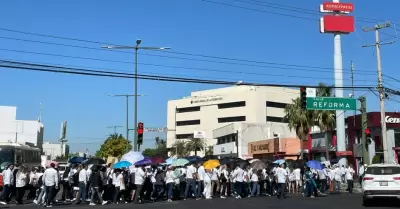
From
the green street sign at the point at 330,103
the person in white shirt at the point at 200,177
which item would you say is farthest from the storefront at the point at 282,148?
the person in white shirt at the point at 200,177

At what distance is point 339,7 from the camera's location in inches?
2142

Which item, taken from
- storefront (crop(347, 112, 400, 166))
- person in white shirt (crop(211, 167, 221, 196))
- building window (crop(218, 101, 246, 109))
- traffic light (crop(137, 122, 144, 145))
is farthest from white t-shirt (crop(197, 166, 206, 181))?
building window (crop(218, 101, 246, 109))

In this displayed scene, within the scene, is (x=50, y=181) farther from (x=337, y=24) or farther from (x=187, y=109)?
(x=187, y=109)

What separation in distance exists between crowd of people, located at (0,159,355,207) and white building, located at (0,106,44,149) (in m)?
59.2

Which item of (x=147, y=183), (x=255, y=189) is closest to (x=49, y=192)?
(x=147, y=183)

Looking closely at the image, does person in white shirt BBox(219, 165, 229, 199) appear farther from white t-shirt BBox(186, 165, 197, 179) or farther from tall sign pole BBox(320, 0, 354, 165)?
tall sign pole BBox(320, 0, 354, 165)

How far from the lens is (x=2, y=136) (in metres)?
78.1

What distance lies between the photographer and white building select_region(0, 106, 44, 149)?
78.6m

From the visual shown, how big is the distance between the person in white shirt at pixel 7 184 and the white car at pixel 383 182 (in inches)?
585

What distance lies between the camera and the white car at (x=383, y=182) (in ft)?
57.5

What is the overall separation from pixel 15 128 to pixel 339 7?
56273 millimetres

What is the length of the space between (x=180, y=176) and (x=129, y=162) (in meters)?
2.61

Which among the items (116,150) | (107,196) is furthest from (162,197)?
(116,150)

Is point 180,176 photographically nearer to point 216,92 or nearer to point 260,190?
point 260,190
